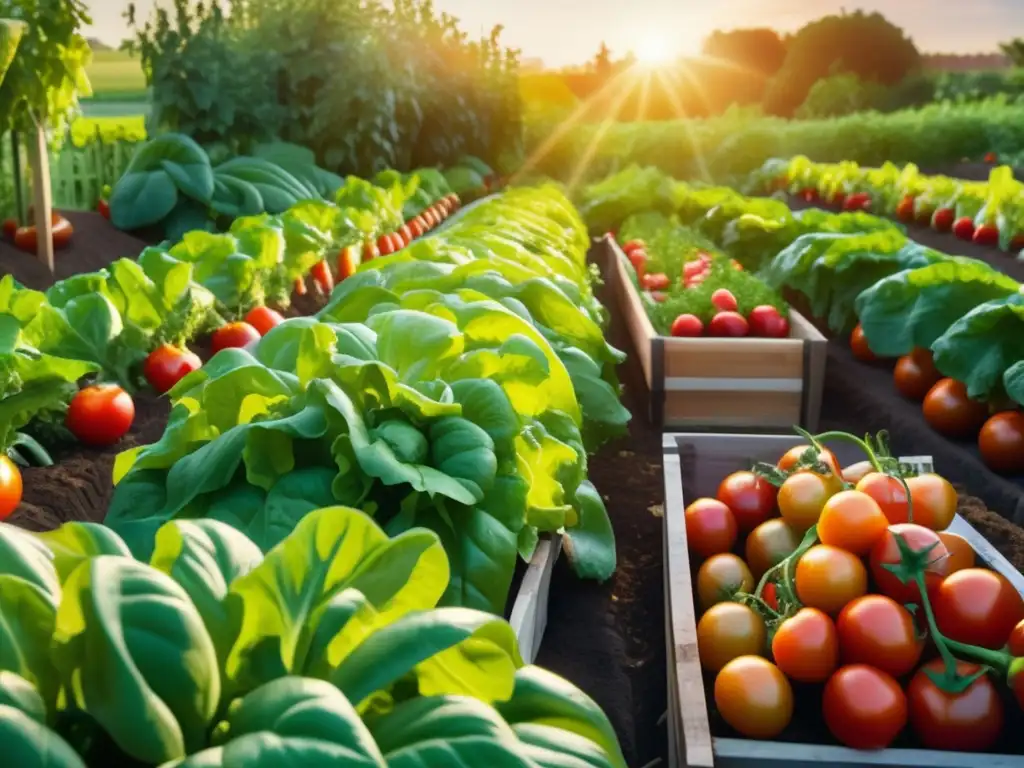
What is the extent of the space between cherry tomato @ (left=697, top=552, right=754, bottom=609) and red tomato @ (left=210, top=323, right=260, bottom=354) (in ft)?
9.72

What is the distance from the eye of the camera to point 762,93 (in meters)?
60.7

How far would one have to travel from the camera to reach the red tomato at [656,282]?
761 cm

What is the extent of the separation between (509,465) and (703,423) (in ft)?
12.1

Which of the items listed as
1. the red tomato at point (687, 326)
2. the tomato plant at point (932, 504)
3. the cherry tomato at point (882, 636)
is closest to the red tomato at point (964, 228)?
the red tomato at point (687, 326)

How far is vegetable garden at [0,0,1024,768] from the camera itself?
108cm

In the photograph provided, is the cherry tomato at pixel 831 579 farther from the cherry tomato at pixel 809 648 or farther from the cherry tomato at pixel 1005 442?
the cherry tomato at pixel 1005 442

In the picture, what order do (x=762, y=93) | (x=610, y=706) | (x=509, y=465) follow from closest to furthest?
(x=509, y=465), (x=610, y=706), (x=762, y=93)

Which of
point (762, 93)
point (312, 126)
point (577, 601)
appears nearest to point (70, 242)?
point (312, 126)

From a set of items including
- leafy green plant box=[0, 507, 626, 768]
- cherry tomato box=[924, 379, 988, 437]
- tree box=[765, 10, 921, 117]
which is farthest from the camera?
tree box=[765, 10, 921, 117]

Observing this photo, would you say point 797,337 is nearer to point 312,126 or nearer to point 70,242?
point 70,242

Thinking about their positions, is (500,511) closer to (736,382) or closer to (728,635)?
(728,635)

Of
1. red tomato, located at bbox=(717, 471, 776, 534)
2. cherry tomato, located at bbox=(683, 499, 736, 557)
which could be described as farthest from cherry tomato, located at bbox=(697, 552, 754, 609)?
red tomato, located at bbox=(717, 471, 776, 534)

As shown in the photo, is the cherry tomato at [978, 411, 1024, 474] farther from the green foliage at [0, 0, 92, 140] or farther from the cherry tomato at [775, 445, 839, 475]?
the green foliage at [0, 0, 92, 140]

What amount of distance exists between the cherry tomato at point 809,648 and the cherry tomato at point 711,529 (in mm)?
659
